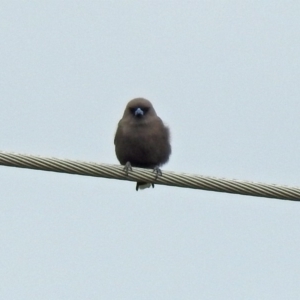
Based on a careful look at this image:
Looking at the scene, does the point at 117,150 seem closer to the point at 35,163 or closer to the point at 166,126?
the point at 166,126

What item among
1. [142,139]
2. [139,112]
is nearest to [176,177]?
[142,139]

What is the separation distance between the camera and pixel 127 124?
10414 mm

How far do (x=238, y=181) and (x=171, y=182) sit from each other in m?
0.59

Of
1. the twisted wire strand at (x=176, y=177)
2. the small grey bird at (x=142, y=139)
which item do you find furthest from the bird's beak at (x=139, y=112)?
the twisted wire strand at (x=176, y=177)

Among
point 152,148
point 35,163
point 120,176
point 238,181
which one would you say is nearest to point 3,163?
point 35,163

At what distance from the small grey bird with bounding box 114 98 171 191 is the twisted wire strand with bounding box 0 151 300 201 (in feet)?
8.28

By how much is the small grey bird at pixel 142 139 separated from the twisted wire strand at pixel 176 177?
99.3 inches

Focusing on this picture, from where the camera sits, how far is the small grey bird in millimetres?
10211

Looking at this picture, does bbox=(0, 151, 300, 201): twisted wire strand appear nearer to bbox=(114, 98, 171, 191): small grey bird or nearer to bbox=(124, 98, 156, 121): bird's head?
bbox=(114, 98, 171, 191): small grey bird

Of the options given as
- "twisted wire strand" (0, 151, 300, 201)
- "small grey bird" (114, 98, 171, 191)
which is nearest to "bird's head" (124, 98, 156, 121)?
"small grey bird" (114, 98, 171, 191)

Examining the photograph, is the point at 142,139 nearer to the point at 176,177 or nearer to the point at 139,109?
the point at 139,109

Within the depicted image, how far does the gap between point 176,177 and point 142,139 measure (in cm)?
263

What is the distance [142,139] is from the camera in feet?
33.6

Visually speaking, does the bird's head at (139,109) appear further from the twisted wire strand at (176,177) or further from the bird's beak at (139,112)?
the twisted wire strand at (176,177)
